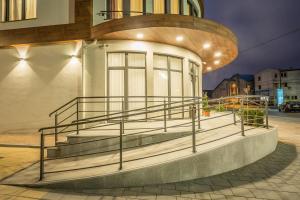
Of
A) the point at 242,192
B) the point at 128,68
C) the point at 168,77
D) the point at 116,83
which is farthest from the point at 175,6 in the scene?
the point at 242,192

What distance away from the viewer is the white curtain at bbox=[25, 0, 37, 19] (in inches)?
405

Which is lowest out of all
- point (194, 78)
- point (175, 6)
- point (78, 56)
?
point (194, 78)

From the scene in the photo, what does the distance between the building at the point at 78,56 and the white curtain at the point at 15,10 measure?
0.17ft

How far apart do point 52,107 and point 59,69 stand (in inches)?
65.1

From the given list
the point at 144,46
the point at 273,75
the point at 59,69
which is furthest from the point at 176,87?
the point at 273,75

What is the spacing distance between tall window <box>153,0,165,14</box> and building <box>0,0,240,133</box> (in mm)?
342

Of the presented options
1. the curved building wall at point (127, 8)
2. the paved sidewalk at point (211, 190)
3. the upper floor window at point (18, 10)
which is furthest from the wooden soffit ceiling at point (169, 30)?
the paved sidewalk at point (211, 190)

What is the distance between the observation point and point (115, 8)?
10.0 m

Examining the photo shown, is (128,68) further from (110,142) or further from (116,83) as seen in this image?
(110,142)

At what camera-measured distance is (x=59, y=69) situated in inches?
375

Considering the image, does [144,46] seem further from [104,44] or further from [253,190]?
[253,190]

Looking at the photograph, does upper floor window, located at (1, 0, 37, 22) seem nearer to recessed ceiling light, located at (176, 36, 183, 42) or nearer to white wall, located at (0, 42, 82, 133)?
white wall, located at (0, 42, 82, 133)

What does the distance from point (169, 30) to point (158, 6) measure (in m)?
3.25

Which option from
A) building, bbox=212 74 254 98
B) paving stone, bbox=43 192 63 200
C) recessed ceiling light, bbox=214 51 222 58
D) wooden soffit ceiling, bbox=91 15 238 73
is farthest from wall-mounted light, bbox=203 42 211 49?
building, bbox=212 74 254 98
